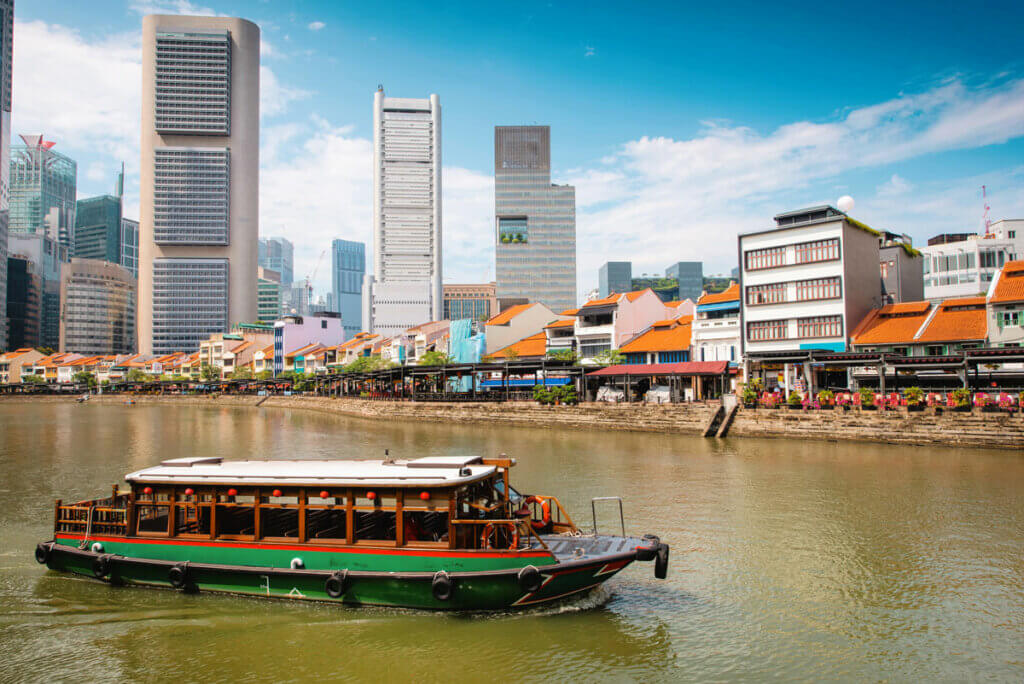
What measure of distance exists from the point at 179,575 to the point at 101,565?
1.88 metres

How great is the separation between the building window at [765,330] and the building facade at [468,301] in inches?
5571

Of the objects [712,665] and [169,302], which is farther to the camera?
[169,302]

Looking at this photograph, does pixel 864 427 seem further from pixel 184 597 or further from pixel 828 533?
pixel 184 597

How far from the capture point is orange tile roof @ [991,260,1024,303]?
33.8 m

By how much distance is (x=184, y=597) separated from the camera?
38.1ft

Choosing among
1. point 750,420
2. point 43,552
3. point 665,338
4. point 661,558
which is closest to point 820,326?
point 750,420

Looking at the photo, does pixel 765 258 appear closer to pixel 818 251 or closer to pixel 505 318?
pixel 818 251

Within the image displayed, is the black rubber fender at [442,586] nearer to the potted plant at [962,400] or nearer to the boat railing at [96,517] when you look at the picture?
the boat railing at [96,517]

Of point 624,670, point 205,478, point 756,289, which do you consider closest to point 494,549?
point 624,670

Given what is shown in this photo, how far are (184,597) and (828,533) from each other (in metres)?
14.4

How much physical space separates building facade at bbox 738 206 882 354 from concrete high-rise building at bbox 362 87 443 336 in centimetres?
12412

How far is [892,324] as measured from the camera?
37719 millimetres

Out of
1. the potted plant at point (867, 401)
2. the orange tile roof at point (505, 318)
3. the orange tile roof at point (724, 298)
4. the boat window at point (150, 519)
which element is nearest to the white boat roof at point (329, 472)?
the boat window at point (150, 519)

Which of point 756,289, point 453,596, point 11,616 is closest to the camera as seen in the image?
point 453,596
